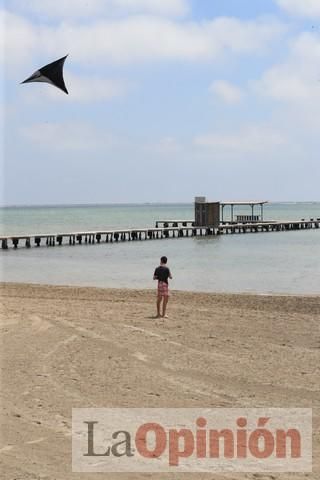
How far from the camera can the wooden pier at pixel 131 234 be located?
5053 centimetres

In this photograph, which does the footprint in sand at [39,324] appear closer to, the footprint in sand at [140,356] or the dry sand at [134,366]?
the dry sand at [134,366]

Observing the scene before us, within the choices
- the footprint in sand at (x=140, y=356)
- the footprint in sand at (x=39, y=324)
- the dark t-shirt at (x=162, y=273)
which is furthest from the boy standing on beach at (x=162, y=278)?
the footprint in sand at (x=140, y=356)

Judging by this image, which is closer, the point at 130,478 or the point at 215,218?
the point at 130,478

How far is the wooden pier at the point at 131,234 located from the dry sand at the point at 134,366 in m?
34.5

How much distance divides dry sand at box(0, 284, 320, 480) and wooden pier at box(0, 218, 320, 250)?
3452cm

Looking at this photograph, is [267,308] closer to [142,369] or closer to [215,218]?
[142,369]

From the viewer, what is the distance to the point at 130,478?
5.52 m

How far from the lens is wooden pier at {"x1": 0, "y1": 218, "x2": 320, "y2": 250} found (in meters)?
50.5

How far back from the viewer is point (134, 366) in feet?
31.8

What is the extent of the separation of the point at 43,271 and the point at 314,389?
24.4 metres

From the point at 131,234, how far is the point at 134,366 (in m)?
50.4

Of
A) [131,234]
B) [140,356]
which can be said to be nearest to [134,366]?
[140,356]

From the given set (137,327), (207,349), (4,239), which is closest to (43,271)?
(4,239)

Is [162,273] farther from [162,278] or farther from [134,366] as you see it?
[134,366]
